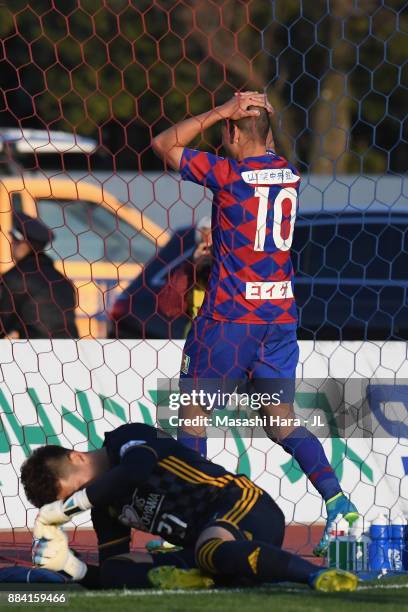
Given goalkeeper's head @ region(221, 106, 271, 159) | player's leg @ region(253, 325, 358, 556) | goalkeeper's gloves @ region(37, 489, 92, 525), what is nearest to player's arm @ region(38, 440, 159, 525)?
goalkeeper's gloves @ region(37, 489, 92, 525)

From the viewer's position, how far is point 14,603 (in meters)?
5.73

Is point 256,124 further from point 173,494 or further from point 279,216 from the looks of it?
point 173,494

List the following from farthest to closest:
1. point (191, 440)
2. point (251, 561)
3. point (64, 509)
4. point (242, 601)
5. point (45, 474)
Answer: point (191, 440)
point (45, 474)
point (64, 509)
point (251, 561)
point (242, 601)

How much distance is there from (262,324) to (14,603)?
1.90m

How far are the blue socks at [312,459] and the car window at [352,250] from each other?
3.03 m

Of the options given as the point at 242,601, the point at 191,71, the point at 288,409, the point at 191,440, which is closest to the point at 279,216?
the point at 288,409

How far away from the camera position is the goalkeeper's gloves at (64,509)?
5945 millimetres

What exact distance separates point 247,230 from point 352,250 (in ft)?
11.4

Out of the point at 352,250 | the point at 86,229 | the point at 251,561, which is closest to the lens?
the point at 251,561

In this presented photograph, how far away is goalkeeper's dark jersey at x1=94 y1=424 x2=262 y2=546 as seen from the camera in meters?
6.14

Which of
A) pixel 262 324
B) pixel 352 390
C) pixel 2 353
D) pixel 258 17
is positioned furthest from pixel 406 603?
pixel 258 17

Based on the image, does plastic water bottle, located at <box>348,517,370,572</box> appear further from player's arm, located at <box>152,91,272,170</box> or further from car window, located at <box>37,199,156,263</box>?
car window, located at <box>37,199,156,263</box>

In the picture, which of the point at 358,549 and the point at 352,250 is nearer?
the point at 358,549

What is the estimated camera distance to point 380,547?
6789 millimetres
